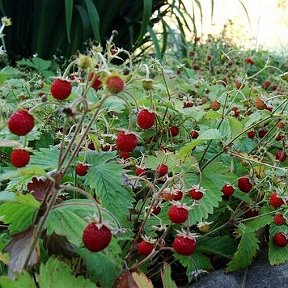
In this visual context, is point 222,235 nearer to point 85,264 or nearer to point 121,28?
point 85,264

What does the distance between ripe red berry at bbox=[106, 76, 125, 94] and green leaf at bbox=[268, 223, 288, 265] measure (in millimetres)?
768

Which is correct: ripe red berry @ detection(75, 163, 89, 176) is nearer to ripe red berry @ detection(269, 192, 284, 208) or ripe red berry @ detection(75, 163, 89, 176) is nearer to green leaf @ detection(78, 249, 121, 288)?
green leaf @ detection(78, 249, 121, 288)

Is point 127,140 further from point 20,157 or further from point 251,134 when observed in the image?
point 251,134

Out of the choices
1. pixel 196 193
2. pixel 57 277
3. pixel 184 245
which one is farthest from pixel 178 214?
pixel 57 277

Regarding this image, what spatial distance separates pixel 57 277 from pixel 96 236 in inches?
4.0

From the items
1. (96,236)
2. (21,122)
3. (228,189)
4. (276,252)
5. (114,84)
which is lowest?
(276,252)

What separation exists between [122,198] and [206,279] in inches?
14.4

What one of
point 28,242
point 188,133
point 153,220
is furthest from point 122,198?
point 188,133

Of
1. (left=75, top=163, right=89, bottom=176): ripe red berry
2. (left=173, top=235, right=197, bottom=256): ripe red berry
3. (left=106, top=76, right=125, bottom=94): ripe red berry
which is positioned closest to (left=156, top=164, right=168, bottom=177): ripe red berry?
(left=75, top=163, right=89, bottom=176): ripe red berry

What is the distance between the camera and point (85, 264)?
113 cm

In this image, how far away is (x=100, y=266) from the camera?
1.08 meters

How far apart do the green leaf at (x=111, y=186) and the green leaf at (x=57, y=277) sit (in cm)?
26

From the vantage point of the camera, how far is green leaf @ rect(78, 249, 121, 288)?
108cm

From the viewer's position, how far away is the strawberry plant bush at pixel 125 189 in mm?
922
